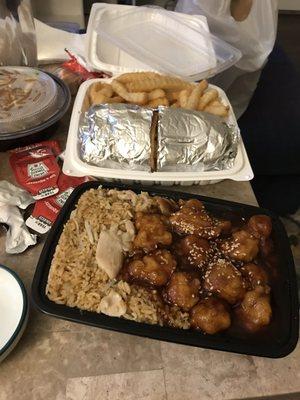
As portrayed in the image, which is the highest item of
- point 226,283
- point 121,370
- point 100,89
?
point 100,89

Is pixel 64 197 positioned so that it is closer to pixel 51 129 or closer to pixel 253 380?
pixel 51 129

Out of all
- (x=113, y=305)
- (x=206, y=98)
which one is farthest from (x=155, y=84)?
(x=113, y=305)

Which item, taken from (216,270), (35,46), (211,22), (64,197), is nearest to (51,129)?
(64,197)

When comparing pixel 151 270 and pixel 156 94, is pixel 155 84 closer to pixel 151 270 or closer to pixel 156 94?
pixel 156 94

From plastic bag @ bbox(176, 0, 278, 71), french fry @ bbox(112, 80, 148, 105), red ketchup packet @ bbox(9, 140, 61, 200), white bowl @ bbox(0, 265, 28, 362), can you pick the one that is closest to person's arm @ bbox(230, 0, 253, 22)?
plastic bag @ bbox(176, 0, 278, 71)

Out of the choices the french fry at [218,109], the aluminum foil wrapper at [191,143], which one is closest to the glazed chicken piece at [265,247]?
the aluminum foil wrapper at [191,143]

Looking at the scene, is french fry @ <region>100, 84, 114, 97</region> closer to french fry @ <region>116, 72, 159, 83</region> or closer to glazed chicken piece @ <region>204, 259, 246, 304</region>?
french fry @ <region>116, 72, 159, 83</region>

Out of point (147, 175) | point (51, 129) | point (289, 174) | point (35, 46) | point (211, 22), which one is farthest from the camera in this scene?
point (289, 174)
